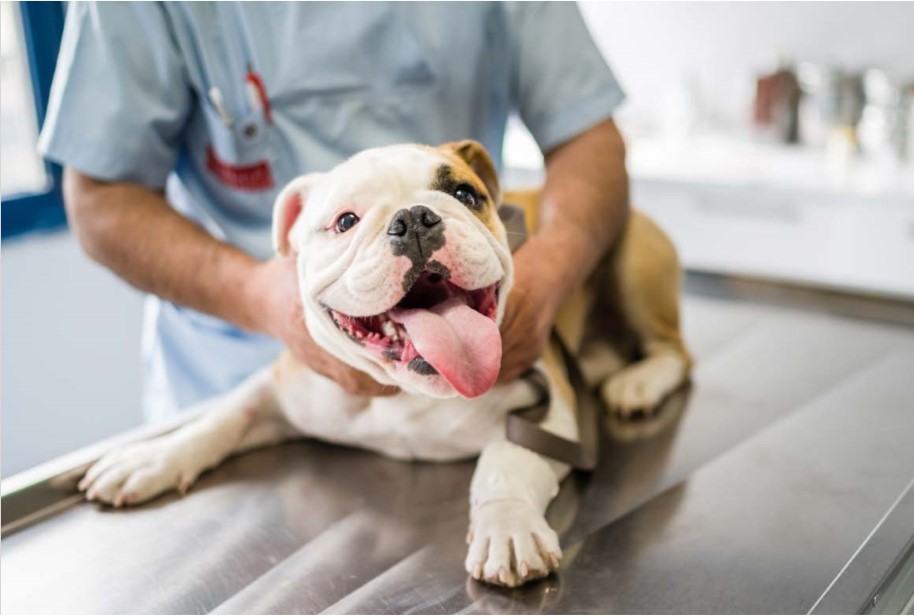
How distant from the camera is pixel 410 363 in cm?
84

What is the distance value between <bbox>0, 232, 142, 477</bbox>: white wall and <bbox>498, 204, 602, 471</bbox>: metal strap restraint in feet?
6.19

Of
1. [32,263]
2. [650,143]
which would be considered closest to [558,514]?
[32,263]

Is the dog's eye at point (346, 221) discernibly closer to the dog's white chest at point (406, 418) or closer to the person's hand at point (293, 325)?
the person's hand at point (293, 325)

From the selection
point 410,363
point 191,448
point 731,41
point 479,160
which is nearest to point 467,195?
point 479,160

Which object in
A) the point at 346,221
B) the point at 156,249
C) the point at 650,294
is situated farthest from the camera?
the point at 650,294

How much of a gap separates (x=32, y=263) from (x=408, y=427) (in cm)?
198

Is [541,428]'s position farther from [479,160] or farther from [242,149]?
[242,149]

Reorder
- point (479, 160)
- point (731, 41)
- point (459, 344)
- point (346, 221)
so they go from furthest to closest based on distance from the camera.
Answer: point (731, 41) < point (479, 160) < point (346, 221) < point (459, 344)

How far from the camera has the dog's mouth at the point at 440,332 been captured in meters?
0.81

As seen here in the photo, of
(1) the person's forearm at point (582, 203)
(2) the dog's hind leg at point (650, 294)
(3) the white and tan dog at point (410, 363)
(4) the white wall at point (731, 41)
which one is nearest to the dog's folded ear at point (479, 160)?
(3) the white and tan dog at point (410, 363)

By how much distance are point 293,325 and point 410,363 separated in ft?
0.84

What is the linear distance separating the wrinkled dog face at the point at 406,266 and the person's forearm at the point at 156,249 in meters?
0.22

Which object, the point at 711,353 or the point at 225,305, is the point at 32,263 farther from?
the point at 711,353

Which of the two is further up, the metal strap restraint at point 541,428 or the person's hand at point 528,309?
the person's hand at point 528,309
